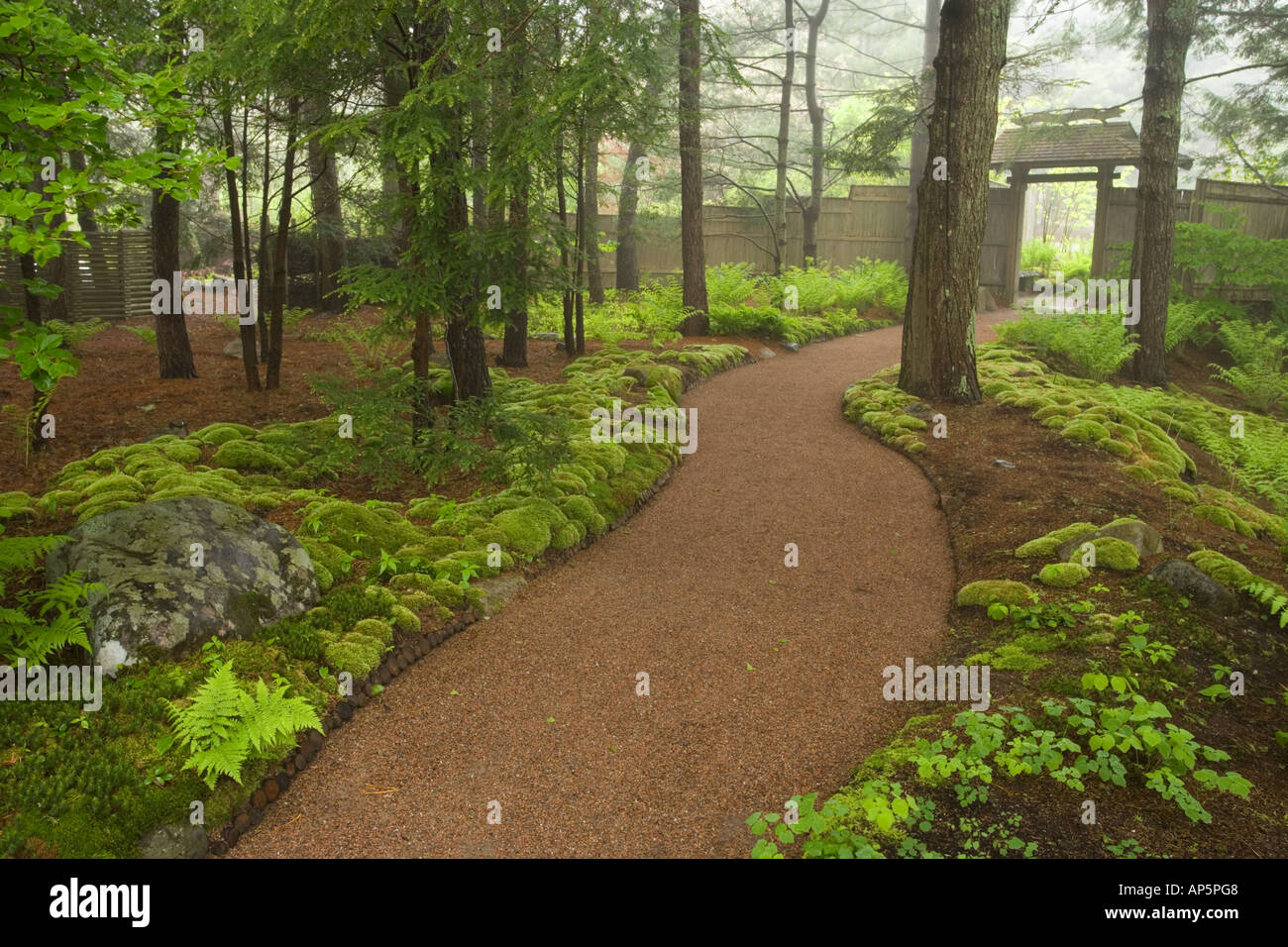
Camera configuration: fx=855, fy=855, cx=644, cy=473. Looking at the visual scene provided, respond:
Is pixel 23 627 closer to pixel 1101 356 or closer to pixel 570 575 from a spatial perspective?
pixel 570 575

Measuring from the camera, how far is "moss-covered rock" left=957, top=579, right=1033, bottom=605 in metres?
5.94

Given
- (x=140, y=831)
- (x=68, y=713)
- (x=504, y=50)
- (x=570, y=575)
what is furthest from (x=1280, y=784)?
(x=504, y=50)

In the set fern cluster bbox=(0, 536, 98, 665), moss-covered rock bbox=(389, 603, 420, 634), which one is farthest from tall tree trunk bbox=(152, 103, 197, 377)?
moss-covered rock bbox=(389, 603, 420, 634)

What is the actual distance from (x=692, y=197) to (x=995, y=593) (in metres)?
10.6

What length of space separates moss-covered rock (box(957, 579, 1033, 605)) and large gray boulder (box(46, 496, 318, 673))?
4521 millimetres

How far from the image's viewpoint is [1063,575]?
19.9ft

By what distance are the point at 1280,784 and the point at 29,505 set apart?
8.19 meters

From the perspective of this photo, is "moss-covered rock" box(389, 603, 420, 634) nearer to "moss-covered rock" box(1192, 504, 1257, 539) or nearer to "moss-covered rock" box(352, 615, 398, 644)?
"moss-covered rock" box(352, 615, 398, 644)

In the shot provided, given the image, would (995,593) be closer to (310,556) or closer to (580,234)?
(310,556)

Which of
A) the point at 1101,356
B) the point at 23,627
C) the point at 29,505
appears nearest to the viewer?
the point at 23,627

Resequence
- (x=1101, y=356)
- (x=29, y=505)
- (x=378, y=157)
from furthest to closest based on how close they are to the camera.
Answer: (x=1101, y=356) < (x=378, y=157) < (x=29, y=505)
